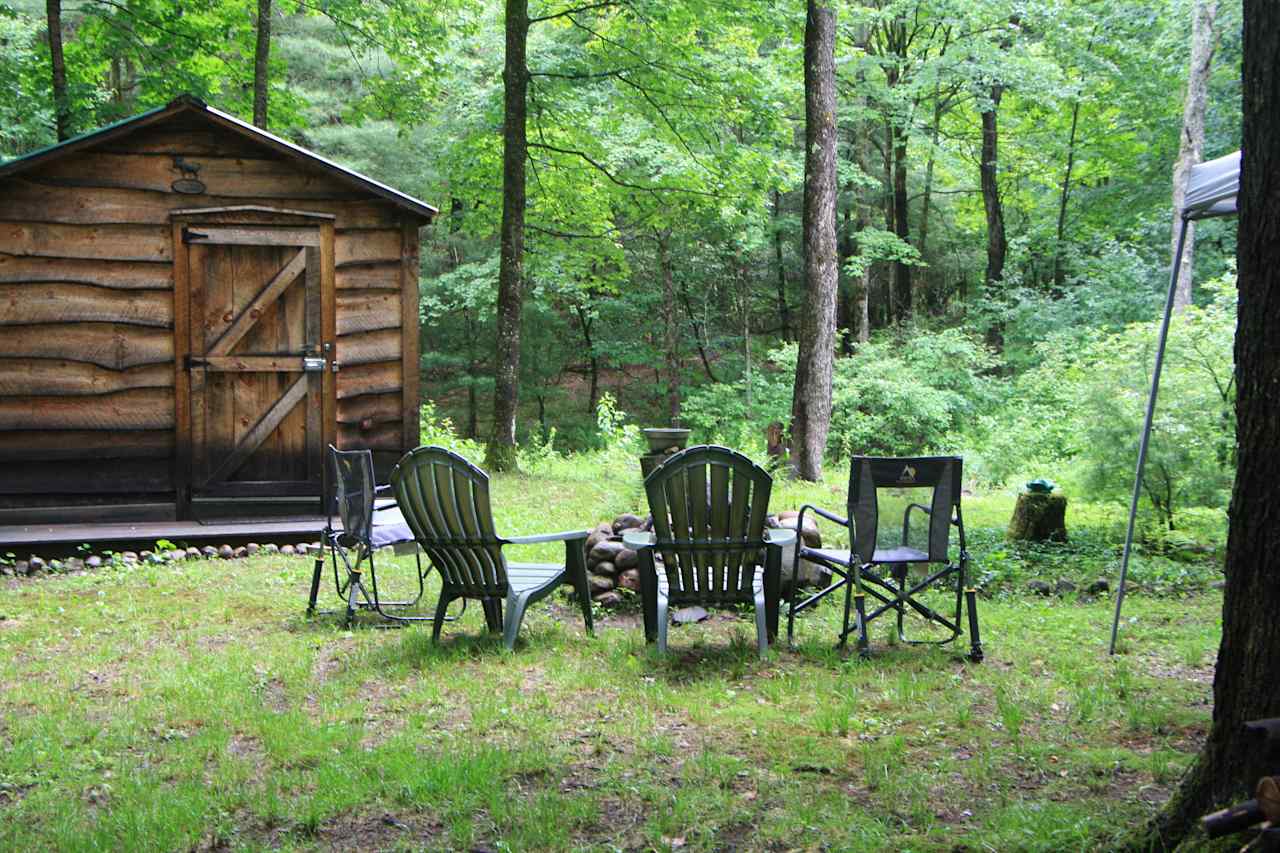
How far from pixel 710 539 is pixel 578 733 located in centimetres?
141

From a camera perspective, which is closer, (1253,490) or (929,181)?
(1253,490)

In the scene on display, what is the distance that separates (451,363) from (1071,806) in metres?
18.1

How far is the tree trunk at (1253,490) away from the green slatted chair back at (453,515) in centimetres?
319

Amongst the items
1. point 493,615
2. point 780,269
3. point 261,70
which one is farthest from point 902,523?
point 780,269

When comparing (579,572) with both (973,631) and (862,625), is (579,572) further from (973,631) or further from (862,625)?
(973,631)

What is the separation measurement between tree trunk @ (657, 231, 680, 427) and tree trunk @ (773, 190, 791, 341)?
2.39m

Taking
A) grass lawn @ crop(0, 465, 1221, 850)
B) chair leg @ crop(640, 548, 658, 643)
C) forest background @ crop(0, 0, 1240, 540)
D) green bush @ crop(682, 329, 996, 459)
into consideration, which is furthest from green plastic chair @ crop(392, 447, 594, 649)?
green bush @ crop(682, 329, 996, 459)

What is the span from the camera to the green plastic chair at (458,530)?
509 centimetres

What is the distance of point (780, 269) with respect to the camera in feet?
72.4

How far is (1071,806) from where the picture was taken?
3197mm

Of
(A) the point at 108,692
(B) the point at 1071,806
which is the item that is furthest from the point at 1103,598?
(A) the point at 108,692

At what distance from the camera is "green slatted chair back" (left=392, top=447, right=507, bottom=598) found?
200 inches

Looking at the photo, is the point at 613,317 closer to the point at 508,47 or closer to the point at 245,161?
the point at 508,47

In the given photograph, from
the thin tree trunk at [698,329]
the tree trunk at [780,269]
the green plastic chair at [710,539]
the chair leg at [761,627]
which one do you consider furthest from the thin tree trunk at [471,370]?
the chair leg at [761,627]
